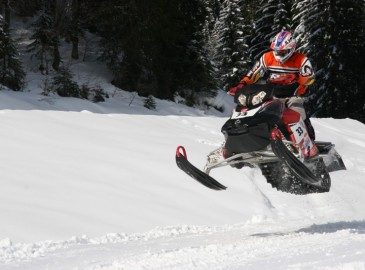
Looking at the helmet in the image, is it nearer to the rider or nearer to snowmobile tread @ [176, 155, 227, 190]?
the rider

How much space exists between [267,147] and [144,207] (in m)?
2.36

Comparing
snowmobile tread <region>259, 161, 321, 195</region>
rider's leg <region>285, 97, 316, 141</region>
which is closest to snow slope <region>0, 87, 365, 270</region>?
snowmobile tread <region>259, 161, 321, 195</region>

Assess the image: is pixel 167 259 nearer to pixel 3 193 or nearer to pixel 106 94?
pixel 3 193

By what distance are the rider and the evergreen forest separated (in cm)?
1405

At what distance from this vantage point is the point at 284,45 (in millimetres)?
6793

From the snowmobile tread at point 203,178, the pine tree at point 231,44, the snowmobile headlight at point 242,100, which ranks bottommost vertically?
the pine tree at point 231,44

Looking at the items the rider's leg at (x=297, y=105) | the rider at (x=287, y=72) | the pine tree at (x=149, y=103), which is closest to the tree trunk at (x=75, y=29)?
the pine tree at (x=149, y=103)

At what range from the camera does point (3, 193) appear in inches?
300

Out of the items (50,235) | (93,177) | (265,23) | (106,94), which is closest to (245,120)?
(50,235)

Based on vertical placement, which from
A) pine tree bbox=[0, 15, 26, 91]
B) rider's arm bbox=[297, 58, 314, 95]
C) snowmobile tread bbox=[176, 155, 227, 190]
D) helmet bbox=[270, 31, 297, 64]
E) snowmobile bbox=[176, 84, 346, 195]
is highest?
helmet bbox=[270, 31, 297, 64]

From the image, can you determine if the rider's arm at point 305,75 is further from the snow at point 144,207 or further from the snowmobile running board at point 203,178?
the snow at point 144,207

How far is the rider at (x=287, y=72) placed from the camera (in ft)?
22.3

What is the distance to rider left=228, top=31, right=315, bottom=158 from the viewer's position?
6.80 meters

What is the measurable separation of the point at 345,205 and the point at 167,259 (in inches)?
198
